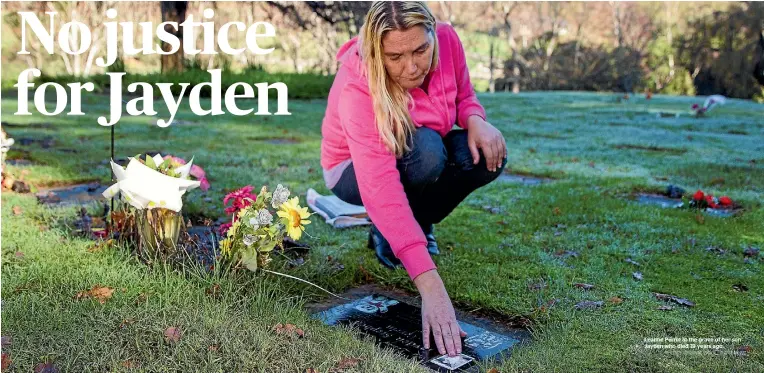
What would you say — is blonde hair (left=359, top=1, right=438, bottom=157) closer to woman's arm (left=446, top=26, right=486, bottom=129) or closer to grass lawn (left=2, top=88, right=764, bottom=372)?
woman's arm (left=446, top=26, right=486, bottom=129)

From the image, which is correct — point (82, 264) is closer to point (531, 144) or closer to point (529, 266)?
point (529, 266)

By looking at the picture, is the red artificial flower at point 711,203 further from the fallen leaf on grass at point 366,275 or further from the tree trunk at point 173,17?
the tree trunk at point 173,17

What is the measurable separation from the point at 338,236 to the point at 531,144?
4.34m

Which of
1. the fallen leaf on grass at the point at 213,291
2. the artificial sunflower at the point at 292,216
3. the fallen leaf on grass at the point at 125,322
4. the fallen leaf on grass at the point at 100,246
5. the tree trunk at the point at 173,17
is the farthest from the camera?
the tree trunk at the point at 173,17

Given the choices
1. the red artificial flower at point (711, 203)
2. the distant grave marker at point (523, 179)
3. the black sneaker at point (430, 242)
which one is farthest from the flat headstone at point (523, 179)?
the black sneaker at point (430, 242)

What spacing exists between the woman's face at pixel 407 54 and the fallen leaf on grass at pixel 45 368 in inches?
55.6

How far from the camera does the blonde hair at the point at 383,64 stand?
2.37 m

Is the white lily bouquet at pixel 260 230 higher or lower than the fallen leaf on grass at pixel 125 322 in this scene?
higher

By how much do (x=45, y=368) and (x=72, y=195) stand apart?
2.62 meters

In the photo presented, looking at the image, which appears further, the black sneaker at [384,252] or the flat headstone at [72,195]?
the flat headstone at [72,195]

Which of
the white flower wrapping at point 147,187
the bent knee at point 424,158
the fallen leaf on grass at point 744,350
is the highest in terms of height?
the bent knee at point 424,158

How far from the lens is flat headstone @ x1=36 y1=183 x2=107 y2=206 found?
4094 mm

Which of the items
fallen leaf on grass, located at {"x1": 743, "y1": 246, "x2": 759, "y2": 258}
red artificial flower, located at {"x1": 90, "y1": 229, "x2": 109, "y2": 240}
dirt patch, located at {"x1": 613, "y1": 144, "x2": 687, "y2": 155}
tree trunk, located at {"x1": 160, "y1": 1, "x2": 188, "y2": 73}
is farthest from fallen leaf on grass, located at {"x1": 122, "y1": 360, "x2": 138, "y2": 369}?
tree trunk, located at {"x1": 160, "y1": 1, "x2": 188, "y2": 73}

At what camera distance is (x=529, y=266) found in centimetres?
306
